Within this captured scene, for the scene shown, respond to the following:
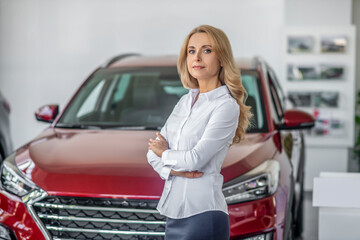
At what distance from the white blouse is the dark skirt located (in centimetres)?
2

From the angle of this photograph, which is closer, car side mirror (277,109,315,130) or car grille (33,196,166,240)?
car grille (33,196,166,240)

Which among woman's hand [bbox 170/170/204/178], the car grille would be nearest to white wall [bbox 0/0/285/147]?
the car grille

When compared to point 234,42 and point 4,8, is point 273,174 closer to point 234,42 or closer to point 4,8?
point 234,42

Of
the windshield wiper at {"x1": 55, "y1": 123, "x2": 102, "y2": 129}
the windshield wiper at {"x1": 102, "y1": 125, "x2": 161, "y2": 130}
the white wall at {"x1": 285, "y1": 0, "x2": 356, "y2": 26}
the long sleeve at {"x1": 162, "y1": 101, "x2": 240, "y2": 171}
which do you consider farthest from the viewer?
the white wall at {"x1": 285, "y1": 0, "x2": 356, "y2": 26}

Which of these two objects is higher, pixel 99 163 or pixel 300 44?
pixel 99 163

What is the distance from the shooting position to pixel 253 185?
10.1 feet

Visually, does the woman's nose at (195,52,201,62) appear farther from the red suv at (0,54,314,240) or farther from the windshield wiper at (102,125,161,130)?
the windshield wiper at (102,125,161,130)

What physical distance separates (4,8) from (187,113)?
21.7 feet

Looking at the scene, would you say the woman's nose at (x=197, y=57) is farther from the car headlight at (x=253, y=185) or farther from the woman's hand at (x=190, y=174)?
the car headlight at (x=253, y=185)

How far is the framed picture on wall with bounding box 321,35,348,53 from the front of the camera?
7191mm

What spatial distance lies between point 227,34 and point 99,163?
4.73 m

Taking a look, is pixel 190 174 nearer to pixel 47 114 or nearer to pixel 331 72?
pixel 47 114

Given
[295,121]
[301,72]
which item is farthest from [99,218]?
[301,72]

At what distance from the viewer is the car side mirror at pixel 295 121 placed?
3.92 metres
